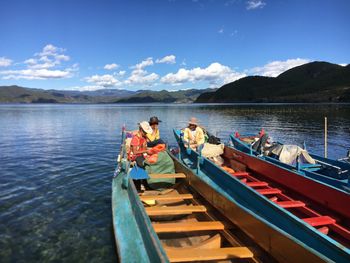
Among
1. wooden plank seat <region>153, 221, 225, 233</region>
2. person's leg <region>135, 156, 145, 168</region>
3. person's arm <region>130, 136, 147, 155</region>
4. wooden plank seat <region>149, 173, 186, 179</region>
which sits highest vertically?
person's arm <region>130, 136, 147, 155</region>

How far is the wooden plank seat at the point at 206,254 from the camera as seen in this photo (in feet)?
17.4

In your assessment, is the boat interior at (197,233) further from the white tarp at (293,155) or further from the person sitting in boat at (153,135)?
the white tarp at (293,155)

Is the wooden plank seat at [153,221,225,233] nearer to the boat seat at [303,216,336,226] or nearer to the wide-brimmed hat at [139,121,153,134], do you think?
the boat seat at [303,216,336,226]

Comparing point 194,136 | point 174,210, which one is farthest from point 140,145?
point 194,136

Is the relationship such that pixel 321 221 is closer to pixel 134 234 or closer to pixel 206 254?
pixel 206 254

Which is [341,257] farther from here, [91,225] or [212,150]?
[212,150]

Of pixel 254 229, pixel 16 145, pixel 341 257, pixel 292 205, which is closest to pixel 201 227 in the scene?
pixel 254 229

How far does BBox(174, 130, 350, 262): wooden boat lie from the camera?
5.66m

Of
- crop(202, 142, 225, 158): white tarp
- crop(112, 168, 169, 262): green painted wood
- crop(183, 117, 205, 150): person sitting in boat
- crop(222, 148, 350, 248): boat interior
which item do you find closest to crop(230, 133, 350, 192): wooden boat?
crop(222, 148, 350, 248): boat interior

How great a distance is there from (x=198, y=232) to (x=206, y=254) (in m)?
1.83

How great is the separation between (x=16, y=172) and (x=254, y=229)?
1495cm

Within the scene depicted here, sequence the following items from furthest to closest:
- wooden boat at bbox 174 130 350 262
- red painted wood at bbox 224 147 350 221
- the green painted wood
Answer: red painted wood at bbox 224 147 350 221 < wooden boat at bbox 174 130 350 262 < the green painted wood

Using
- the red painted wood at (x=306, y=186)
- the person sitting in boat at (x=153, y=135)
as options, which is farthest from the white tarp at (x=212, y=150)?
the person sitting in boat at (x=153, y=135)

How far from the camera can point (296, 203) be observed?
8.89m
